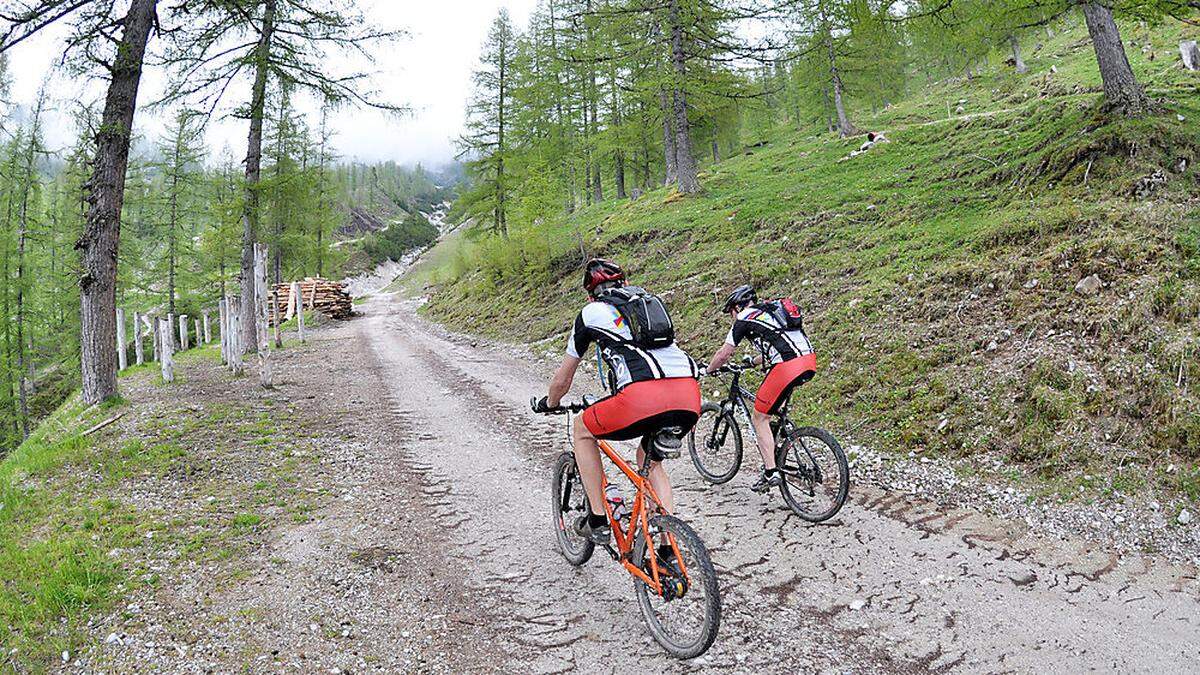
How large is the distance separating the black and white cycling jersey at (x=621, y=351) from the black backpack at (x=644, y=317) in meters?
0.03

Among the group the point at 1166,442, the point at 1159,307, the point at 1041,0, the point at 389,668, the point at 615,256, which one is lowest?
the point at 389,668

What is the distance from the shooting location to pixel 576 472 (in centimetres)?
444

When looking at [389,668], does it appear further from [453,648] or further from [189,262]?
[189,262]

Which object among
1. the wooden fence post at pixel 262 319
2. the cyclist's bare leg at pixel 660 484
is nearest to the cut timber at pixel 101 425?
the wooden fence post at pixel 262 319

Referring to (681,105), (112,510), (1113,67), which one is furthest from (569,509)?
(681,105)

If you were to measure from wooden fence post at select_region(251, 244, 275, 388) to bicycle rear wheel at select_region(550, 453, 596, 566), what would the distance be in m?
8.91

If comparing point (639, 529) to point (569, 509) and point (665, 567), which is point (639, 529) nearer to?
point (665, 567)

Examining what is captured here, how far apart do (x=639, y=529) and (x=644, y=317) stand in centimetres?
133

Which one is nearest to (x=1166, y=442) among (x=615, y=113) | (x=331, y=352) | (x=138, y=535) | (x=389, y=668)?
(x=389, y=668)

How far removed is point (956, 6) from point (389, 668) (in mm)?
13198

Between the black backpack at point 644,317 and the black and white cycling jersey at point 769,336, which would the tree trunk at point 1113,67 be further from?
the black backpack at point 644,317

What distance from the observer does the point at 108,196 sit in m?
9.12

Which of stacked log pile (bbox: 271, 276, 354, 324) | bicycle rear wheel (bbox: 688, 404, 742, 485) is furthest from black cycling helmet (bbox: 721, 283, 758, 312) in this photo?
stacked log pile (bbox: 271, 276, 354, 324)

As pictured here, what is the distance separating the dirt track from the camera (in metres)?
3.35
